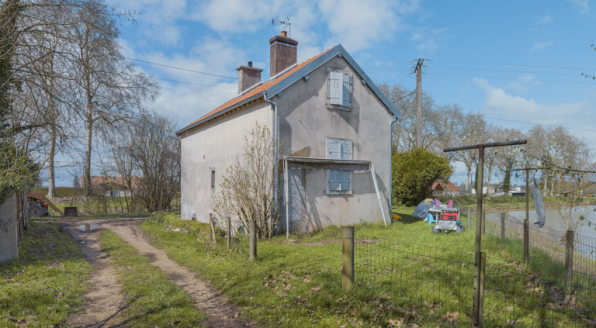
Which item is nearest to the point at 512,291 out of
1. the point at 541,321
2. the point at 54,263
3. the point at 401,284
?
the point at 541,321

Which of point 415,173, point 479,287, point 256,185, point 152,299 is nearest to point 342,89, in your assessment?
point 256,185

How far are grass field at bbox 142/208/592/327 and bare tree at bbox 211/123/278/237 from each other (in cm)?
109

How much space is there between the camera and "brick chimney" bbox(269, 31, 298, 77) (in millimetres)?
16250

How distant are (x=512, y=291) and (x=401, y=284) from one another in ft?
6.75

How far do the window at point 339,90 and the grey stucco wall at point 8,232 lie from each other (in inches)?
390

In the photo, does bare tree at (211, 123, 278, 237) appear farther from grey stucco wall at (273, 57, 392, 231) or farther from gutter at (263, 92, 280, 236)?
grey stucco wall at (273, 57, 392, 231)

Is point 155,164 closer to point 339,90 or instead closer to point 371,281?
point 339,90

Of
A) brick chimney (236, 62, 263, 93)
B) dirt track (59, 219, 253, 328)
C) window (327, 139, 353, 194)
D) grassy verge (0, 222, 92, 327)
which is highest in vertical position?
brick chimney (236, 62, 263, 93)

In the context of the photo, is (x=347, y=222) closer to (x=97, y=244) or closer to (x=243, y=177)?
(x=243, y=177)

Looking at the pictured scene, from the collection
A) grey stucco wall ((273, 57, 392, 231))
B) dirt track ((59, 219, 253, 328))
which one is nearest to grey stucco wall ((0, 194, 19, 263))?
dirt track ((59, 219, 253, 328))

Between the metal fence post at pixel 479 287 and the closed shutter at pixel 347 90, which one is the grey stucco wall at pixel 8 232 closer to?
the metal fence post at pixel 479 287

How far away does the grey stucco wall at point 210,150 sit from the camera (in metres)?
13.3

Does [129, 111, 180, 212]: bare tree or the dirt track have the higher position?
[129, 111, 180, 212]: bare tree

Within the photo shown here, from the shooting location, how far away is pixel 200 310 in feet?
19.1
